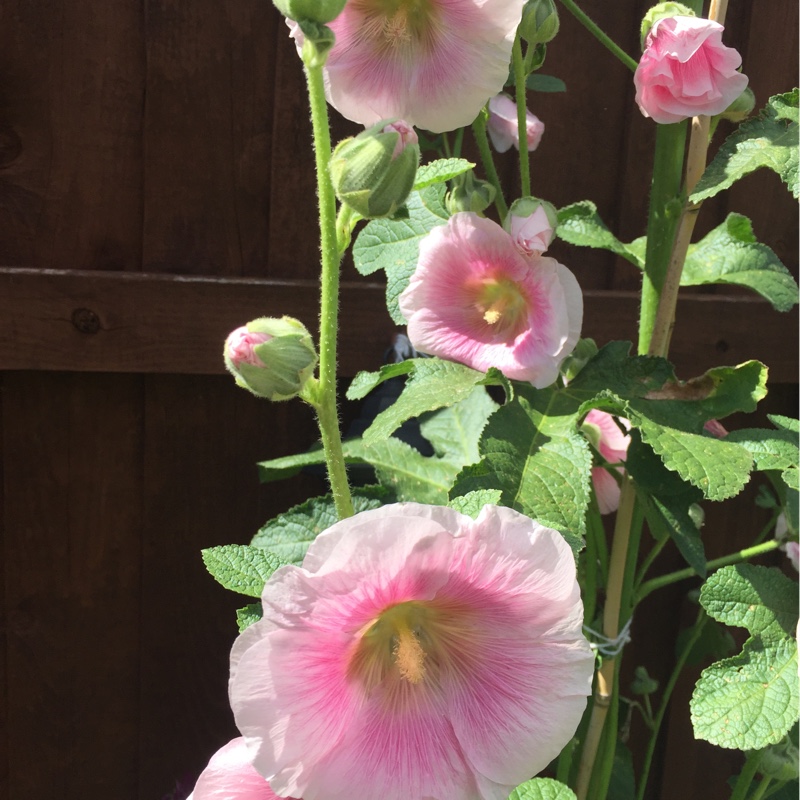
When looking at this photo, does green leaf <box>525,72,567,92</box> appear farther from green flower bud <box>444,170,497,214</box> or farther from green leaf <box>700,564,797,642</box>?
green leaf <box>700,564,797,642</box>

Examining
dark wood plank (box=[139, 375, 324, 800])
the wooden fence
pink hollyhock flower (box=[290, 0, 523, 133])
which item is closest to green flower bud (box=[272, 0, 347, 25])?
pink hollyhock flower (box=[290, 0, 523, 133])

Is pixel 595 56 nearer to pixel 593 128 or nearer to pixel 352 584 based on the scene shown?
pixel 593 128

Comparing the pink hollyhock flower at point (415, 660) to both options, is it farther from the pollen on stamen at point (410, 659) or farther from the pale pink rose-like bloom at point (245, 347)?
the pale pink rose-like bloom at point (245, 347)

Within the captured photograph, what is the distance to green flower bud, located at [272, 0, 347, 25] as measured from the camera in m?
0.45

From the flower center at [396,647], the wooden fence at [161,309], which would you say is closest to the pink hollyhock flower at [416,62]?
the flower center at [396,647]

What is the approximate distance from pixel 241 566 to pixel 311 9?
0.35m

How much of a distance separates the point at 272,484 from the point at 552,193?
1.99ft

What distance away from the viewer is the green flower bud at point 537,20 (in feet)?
2.29

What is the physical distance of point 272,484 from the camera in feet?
4.15

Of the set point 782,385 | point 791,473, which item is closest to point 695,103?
point 791,473

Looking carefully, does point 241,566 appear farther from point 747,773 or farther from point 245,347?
point 747,773

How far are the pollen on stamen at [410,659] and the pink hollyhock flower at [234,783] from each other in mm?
101

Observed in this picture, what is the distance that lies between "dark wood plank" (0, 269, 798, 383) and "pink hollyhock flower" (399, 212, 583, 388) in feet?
1.51

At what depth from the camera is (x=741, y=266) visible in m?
0.85
